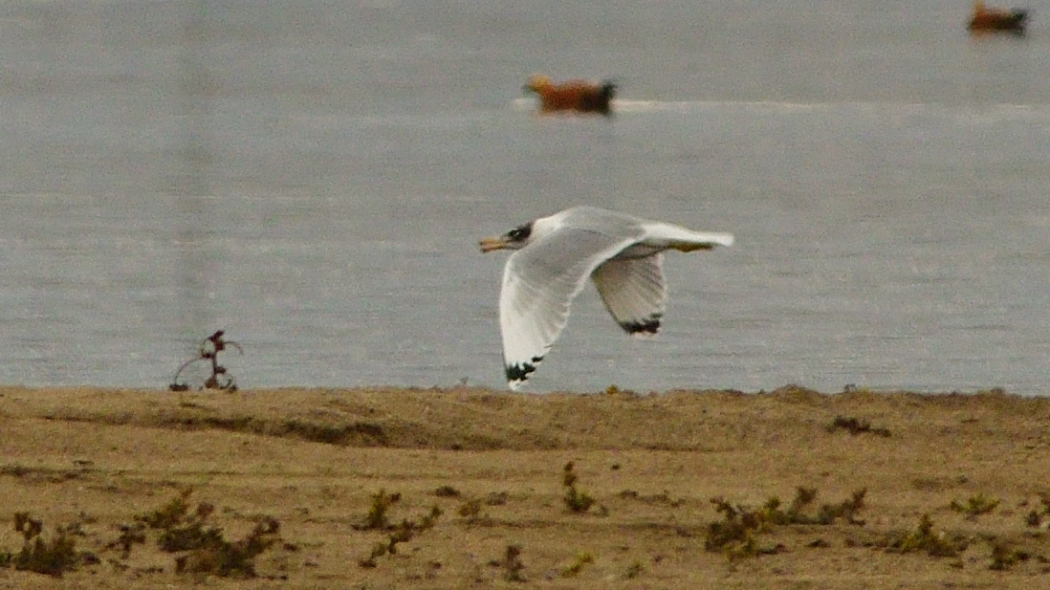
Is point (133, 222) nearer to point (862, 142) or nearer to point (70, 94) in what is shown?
point (862, 142)

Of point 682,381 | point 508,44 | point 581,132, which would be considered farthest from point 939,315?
point 508,44

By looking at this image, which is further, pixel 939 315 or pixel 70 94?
pixel 70 94

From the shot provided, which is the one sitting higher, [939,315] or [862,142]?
[862,142]

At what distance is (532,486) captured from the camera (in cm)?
690

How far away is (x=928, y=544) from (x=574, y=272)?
1.72 m

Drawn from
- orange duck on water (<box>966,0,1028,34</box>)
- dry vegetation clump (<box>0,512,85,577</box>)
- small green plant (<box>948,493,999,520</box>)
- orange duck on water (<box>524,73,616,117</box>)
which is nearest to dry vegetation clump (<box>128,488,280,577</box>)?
dry vegetation clump (<box>0,512,85,577</box>)

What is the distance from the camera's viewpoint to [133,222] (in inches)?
603

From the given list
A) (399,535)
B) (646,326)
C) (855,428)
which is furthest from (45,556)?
(855,428)

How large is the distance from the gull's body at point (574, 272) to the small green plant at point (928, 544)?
124cm

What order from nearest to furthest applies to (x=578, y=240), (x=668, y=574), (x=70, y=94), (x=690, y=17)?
1. (x=668, y=574)
2. (x=578, y=240)
3. (x=70, y=94)
4. (x=690, y=17)

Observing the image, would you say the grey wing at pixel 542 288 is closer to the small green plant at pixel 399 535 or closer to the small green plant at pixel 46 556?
the small green plant at pixel 399 535

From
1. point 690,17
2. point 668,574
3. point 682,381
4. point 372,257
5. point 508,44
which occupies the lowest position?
point 668,574

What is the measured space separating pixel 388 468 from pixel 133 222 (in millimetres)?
8520

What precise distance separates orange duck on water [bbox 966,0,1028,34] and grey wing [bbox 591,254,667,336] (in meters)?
34.8
